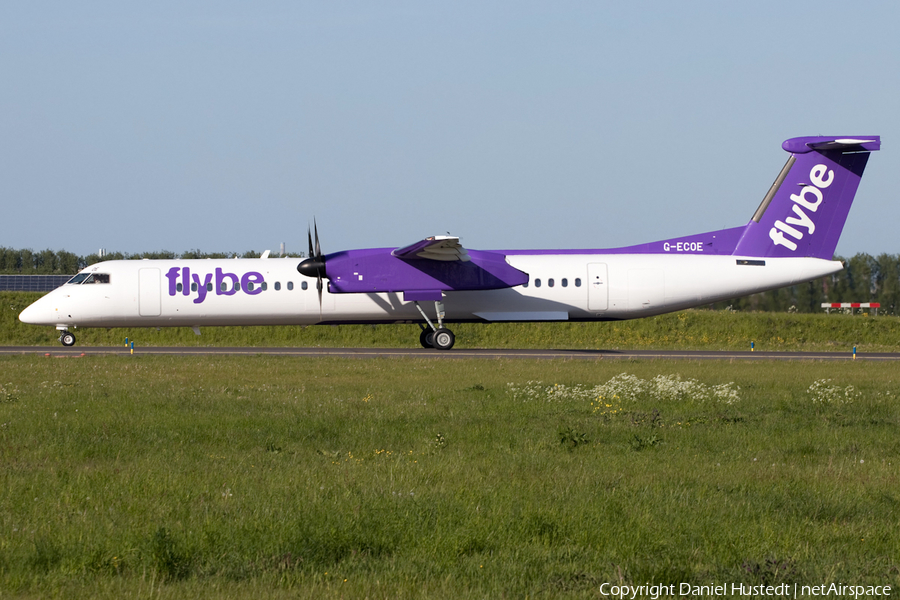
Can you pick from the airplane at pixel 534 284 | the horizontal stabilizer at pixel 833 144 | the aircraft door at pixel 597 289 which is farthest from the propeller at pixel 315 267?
the horizontal stabilizer at pixel 833 144

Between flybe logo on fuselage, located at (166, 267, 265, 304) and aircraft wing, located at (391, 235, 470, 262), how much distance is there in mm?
5649

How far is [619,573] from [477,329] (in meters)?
36.4

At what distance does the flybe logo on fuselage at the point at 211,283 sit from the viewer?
30969mm

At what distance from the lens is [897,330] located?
142 ft

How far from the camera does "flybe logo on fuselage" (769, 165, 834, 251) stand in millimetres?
31188

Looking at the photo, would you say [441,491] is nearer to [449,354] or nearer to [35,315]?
[449,354]

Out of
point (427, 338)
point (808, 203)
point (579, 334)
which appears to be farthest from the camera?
point (579, 334)

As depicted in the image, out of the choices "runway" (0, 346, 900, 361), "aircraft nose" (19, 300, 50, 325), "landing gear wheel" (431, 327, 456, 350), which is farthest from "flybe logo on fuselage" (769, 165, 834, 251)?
"aircraft nose" (19, 300, 50, 325)

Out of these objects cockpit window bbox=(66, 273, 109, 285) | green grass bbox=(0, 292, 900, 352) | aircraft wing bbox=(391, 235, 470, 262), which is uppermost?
aircraft wing bbox=(391, 235, 470, 262)

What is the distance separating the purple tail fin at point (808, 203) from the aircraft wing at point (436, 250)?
11199 mm

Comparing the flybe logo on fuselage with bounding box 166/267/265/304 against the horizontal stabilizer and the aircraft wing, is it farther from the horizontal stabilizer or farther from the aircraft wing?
the horizontal stabilizer

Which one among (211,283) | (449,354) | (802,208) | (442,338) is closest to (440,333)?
(442,338)

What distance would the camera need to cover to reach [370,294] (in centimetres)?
3123

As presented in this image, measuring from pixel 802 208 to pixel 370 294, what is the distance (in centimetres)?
1702
